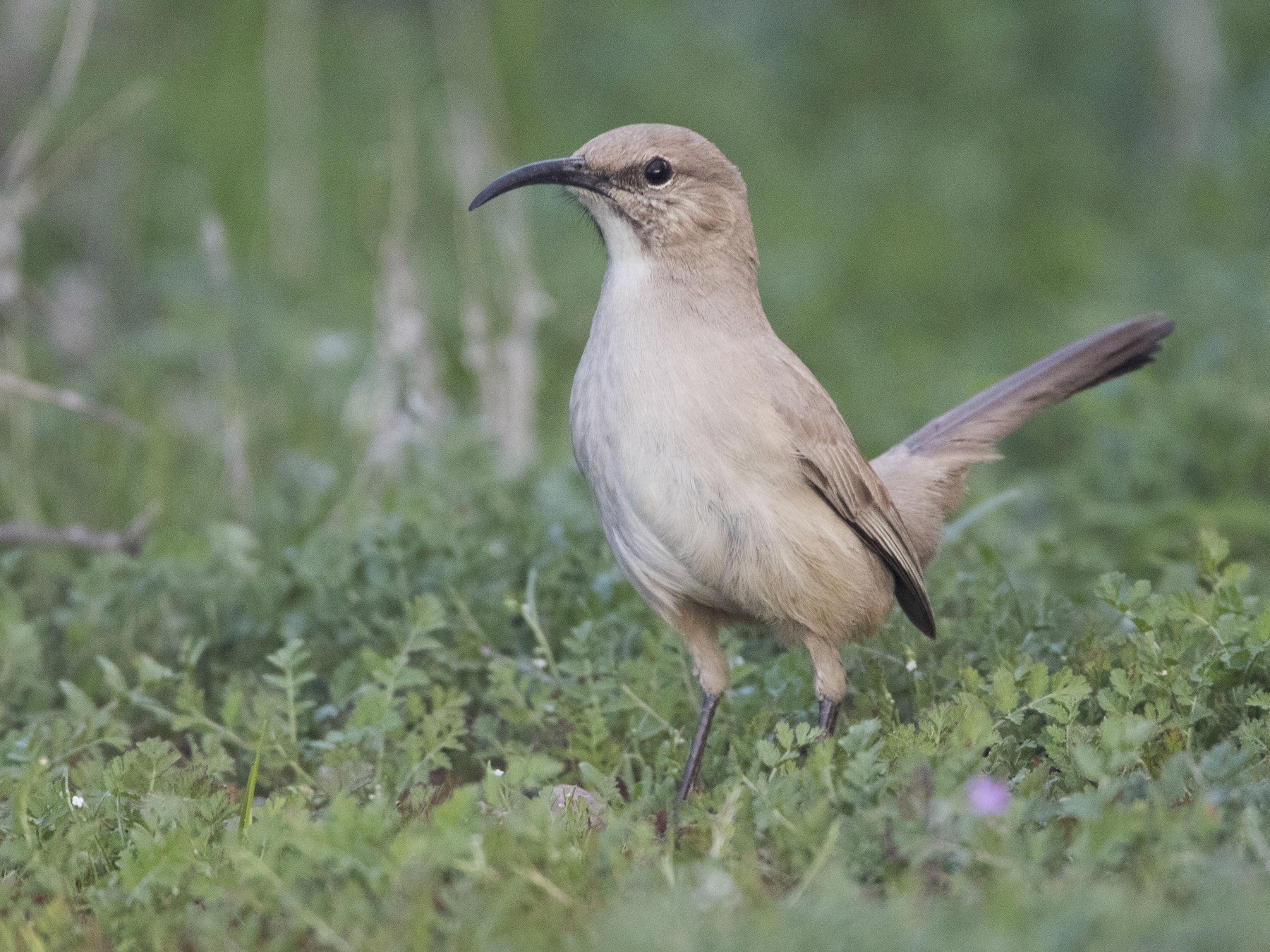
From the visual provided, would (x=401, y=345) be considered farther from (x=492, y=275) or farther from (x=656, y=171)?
(x=492, y=275)

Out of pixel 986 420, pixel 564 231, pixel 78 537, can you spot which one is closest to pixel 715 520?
pixel 986 420

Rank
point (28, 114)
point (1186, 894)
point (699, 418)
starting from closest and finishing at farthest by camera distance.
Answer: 1. point (1186, 894)
2. point (699, 418)
3. point (28, 114)

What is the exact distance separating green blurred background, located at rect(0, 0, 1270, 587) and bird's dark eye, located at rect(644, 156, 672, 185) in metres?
1.83

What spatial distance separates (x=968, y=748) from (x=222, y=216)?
23.3 ft

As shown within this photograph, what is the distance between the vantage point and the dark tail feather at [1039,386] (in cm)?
476

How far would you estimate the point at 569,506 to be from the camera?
5.58m

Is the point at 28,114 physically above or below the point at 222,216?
above

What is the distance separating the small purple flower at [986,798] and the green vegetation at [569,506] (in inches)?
0.6

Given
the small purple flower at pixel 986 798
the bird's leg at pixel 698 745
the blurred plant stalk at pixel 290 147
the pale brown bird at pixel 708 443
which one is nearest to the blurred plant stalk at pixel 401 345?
the pale brown bird at pixel 708 443

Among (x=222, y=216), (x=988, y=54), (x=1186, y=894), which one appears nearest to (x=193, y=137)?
(x=222, y=216)

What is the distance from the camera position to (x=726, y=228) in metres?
4.23

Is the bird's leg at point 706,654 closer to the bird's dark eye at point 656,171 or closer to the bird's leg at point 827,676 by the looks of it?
the bird's leg at point 827,676

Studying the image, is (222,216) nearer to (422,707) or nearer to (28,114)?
(28,114)

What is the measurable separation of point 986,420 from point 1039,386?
0.19 meters
